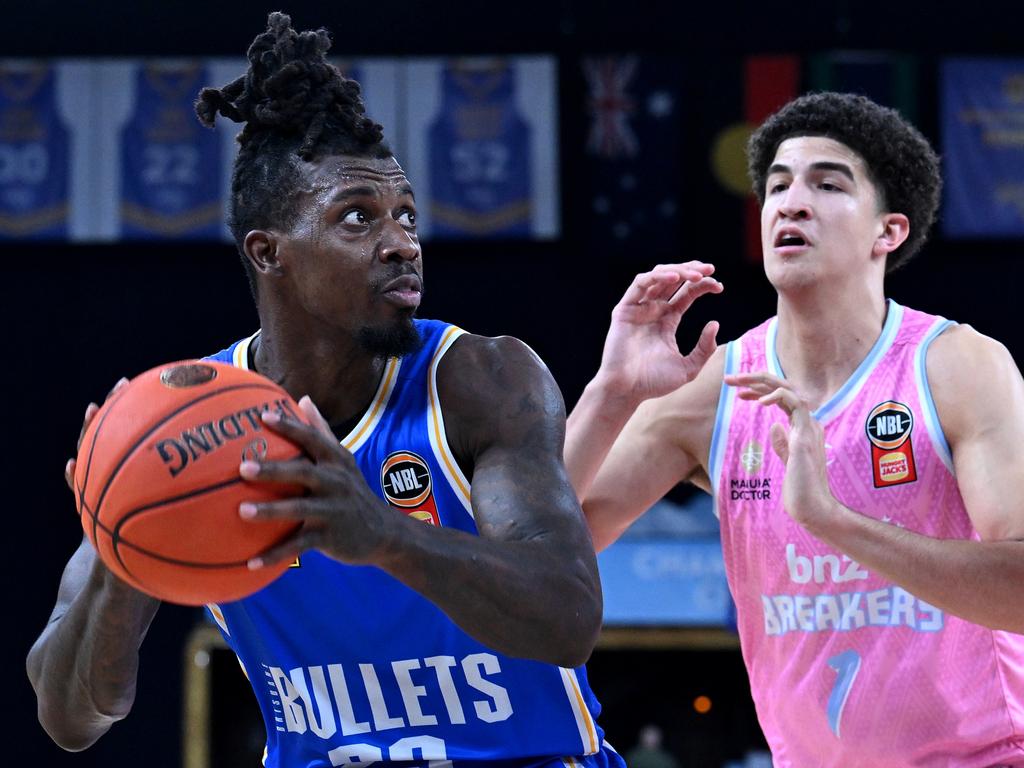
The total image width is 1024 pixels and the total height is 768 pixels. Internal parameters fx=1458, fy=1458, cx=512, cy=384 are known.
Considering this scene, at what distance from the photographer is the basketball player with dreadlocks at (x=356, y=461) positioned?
2.75 m

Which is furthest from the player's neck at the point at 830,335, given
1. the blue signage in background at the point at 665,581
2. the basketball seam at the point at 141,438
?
the blue signage in background at the point at 665,581

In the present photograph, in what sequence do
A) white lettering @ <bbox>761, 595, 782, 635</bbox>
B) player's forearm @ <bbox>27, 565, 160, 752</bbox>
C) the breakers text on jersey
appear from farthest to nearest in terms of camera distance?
white lettering @ <bbox>761, 595, 782, 635</bbox>
the breakers text on jersey
player's forearm @ <bbox>27, 565, 160, 752</bbox>

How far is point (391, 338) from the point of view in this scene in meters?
2.84

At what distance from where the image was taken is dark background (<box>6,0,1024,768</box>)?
10.5m

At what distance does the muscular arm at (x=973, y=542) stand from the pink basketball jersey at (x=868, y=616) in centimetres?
16

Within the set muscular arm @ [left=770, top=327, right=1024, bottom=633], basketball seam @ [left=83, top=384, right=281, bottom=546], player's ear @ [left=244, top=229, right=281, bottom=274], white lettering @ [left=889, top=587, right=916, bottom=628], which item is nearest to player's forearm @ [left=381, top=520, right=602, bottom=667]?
basketball seam @ [left=83, top=384, right=281, bottom=546]

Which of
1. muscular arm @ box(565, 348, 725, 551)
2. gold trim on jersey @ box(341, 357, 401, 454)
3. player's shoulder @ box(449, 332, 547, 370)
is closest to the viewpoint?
player's shoulder @ box(449, 332, 547, 370)

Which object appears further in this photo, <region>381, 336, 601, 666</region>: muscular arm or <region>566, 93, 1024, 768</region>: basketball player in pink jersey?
<region>566, 93, 1024, 768</region>: basketball player in pink jersey

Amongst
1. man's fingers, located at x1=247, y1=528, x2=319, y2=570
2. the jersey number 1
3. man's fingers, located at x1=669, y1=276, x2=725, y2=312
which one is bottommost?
the jersey number 1

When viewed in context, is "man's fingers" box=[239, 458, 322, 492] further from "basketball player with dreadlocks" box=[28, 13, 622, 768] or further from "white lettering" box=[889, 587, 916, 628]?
"white lettering" box=[889, 587, 916, 628]

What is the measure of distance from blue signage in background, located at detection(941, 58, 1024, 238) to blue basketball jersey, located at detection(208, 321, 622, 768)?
320 inches

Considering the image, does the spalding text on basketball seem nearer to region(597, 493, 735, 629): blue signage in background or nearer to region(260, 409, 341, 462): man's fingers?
region(260, 409, 341, 462): man's fingers

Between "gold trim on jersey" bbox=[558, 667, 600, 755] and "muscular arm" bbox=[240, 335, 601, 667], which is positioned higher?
"muscular arm" bbox=[240, 335, 601, 667]

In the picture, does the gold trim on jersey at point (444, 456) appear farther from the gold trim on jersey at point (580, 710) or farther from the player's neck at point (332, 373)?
the gold trim on jersey at point (580, 710)
